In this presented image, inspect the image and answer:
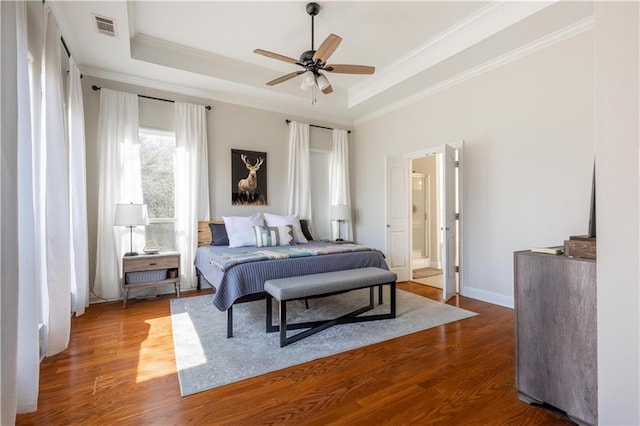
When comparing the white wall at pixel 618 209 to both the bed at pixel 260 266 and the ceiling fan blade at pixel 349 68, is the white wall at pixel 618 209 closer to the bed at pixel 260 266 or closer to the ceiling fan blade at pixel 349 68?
the ceiling fan blade at pixel 349 68

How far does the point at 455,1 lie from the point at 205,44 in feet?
9.40

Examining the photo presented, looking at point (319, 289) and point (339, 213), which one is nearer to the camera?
point (319, 289)

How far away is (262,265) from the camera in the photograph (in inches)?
117

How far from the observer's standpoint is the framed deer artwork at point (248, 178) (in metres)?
4.89

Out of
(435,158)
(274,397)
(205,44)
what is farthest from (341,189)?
(274,397)

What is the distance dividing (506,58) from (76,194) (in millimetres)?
4994

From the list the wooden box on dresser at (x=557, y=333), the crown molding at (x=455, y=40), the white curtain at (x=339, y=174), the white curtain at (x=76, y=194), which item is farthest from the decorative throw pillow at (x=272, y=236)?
the wooden box on dresser at (x=557, y=333)

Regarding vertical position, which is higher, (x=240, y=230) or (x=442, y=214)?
(x=442, y=214)

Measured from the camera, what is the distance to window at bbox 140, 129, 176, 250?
168 inches

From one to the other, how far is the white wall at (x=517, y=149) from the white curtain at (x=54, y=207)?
4342mm

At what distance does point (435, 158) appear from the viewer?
622 cm

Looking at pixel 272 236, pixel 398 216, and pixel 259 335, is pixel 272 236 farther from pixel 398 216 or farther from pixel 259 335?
pixel 398 216

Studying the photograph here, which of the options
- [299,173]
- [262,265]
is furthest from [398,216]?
[262,265]

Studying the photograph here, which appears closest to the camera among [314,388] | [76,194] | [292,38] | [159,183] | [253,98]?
[314,388]
